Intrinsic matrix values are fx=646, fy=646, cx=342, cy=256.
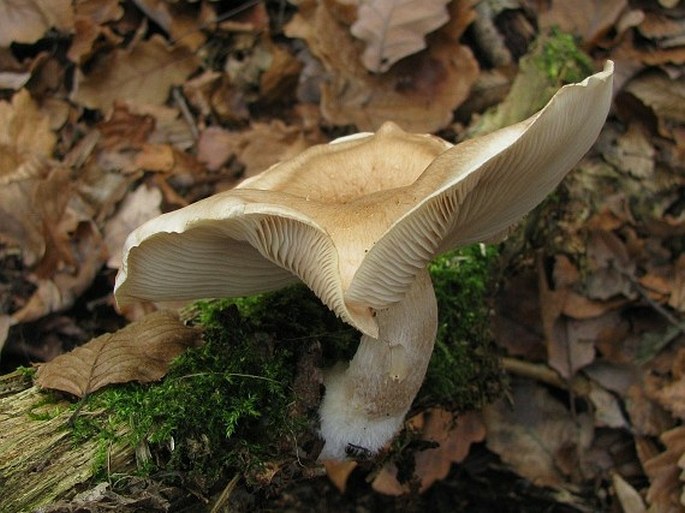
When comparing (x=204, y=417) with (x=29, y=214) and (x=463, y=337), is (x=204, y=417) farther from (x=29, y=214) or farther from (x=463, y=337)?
(x=29, y=214)

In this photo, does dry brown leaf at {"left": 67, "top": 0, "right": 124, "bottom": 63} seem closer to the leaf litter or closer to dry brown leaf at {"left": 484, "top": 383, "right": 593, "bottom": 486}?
the leaf litter

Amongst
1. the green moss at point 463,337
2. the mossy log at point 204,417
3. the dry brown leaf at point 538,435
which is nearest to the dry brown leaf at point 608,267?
the dry brown leaf at point 538,435

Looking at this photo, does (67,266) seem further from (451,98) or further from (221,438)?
(451,98)

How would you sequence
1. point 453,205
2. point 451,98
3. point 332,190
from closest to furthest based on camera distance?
point 453,205 → point 332,190 → point 451,98

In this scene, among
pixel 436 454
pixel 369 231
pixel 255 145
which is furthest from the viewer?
pixel 255 145

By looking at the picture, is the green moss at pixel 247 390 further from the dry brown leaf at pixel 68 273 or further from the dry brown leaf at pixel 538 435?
the dry brown leaf at pixel 68 273

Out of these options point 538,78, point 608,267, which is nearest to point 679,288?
point 608,267

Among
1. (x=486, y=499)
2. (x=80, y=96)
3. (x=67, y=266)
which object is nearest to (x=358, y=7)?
(x=80, y=96)

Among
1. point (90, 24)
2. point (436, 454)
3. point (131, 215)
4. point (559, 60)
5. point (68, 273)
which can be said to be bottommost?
point (436, 454)
